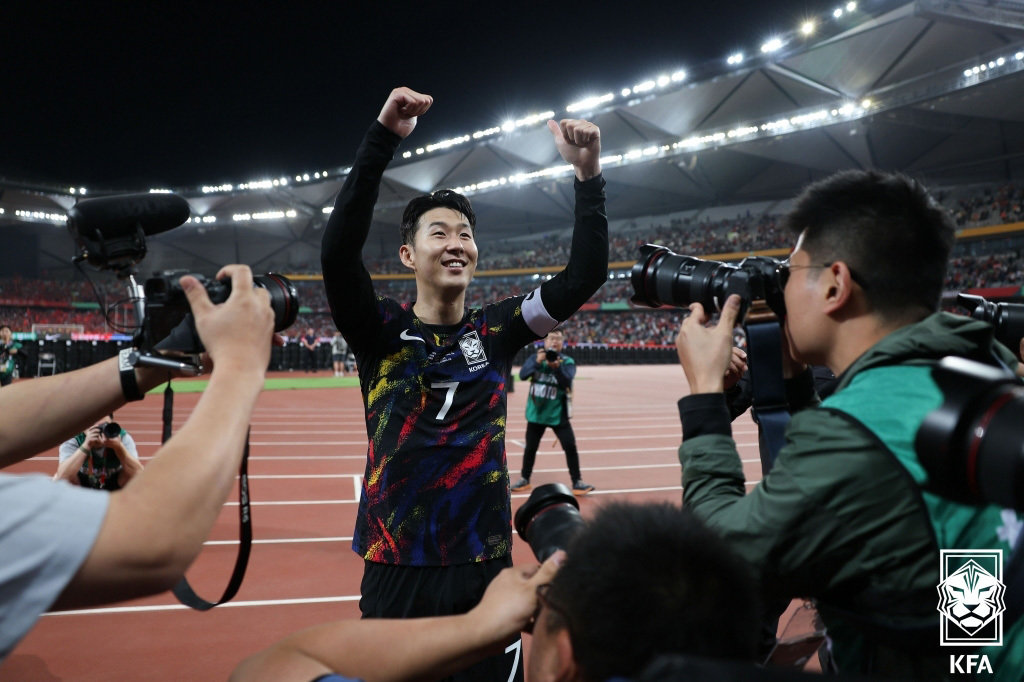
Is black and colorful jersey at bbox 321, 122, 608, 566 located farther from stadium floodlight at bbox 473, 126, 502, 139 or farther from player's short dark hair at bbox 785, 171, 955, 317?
stadium floodlight at bbox 473, 126, 502, 139

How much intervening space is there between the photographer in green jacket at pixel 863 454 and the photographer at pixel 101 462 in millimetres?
4163

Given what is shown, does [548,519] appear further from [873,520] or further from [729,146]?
[729,146]

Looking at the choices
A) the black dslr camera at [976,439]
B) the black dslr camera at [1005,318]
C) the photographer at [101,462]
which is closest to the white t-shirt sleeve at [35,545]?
the black dslr camera at [976,439]

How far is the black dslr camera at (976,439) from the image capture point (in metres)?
0.82

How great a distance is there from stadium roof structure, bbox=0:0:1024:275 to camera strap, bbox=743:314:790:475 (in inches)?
872

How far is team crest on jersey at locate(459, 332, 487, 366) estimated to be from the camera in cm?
213

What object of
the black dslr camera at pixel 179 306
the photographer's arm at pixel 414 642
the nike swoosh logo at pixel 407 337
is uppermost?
the black dslr camera at pixel 179 306

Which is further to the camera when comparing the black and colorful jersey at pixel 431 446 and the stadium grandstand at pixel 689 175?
the stadium grandstand at pixel 689 175

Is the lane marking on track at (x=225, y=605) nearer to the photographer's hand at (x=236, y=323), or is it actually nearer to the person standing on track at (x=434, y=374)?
the person standing on track at (x=434, y=374)

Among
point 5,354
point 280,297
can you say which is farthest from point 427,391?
point 5,354

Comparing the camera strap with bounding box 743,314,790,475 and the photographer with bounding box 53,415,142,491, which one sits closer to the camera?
the camera strap with bounding box 743,314,790,475

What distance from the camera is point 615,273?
46812 millimetres

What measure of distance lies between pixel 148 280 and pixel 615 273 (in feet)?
153

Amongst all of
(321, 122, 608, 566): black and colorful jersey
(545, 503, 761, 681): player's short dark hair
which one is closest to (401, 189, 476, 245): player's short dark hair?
(321, 122, 608, 566): black and colorful jersey
